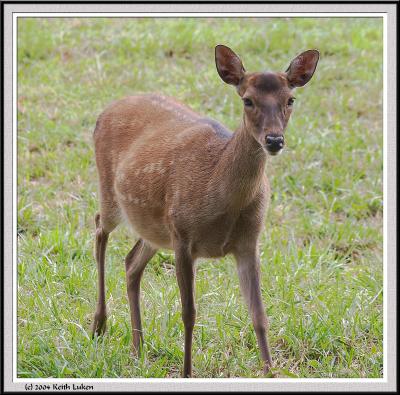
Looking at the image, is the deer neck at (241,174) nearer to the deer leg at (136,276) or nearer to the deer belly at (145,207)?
the deer belly at (145,207)

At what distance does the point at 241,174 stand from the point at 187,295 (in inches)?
32.1

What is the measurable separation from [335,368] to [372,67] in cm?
592

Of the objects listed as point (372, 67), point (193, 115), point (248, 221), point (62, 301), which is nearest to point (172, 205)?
point (248, 221)

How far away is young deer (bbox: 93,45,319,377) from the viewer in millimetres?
5059

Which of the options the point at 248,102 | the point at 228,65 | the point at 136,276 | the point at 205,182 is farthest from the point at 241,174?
the point at 136,276

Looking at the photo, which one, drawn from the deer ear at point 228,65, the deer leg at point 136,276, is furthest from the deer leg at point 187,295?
the deer ear at point 228,65


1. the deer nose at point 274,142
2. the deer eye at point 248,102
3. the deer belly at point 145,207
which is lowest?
the deer belly at point 145,207

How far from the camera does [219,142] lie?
5555mm

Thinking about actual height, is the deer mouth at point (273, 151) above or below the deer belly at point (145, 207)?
above

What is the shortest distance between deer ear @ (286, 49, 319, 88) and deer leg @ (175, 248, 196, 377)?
1179 mm

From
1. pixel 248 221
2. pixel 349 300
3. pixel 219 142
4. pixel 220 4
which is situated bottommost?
pixel 349 300

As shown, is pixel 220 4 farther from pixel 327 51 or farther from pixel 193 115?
pixel 327 51

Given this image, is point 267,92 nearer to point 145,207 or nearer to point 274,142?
point 274,142

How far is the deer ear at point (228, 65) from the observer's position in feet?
17.3
